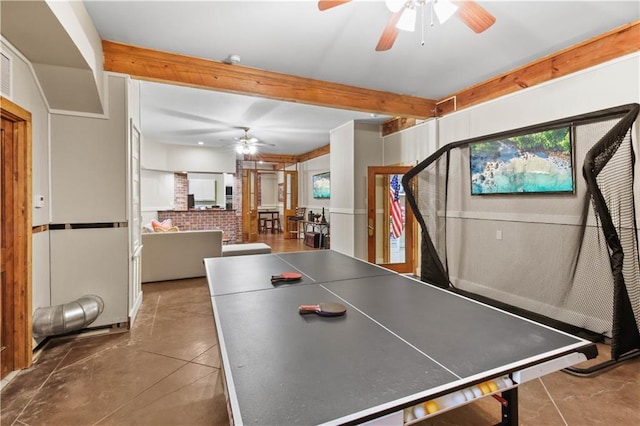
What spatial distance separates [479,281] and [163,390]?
367 cm

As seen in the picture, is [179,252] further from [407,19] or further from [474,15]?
[474,15]

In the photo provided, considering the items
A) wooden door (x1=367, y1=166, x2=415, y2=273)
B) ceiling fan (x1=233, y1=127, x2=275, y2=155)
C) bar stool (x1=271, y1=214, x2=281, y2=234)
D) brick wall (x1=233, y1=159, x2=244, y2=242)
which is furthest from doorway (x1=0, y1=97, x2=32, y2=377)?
bar stool (x1=271, y1=214, x2=281, y2=234)

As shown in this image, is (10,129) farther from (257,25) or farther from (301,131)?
(301,131)

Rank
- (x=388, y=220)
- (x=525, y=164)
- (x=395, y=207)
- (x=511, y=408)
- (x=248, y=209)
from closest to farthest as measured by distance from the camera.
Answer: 1. (x=511, y=408)
2. (x=525, y=164)
3. (x=388, y=220)
4. (x=395, y=207)
5. (x=248, y=209)

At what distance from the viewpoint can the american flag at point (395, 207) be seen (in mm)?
6055

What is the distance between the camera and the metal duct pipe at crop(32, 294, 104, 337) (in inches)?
102

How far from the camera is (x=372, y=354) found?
3.62 feet

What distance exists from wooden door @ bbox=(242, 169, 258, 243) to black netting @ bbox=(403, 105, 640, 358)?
6651 millimetres

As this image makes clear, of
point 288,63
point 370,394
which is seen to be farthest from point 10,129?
point 370,394

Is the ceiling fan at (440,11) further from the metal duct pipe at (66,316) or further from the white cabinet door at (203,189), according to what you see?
the white cabinet door at (203,189)

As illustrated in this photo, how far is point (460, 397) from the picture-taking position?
3.04ft

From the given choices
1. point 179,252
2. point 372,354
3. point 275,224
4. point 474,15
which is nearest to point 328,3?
point 474,15

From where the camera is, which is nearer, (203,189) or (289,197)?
(203,189)

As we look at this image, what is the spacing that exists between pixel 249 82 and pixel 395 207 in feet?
12.5
